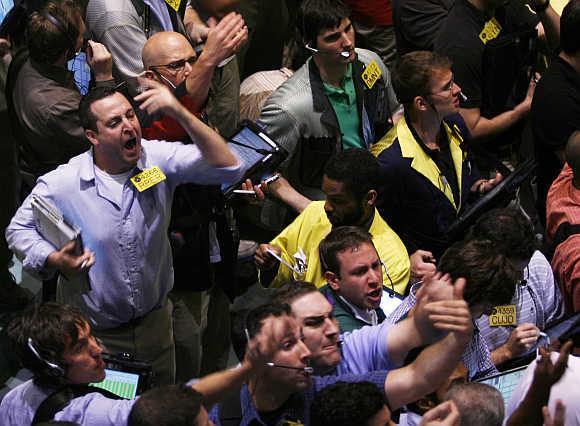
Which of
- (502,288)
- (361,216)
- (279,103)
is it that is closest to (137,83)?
(279,103)

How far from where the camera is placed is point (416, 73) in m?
5.09

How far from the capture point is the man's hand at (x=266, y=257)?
15.4 ft

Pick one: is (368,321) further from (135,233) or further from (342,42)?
(342,42)

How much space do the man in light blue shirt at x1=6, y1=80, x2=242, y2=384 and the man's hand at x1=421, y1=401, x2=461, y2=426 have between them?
142 cm

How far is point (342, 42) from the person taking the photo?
5.23 metres

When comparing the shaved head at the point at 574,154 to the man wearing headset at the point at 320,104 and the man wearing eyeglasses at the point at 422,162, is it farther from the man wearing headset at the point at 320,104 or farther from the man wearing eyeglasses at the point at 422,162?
the man wearing headset at the point at 320,104

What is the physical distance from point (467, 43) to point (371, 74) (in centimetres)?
57

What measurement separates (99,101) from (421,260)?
1.51 meters

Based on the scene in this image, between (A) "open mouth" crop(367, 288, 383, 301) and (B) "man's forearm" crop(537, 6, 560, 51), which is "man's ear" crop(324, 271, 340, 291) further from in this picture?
(B) "man's forearm" crop(537, 6, 560, 51)

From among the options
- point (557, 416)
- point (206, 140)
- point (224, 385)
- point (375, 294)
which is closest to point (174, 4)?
point (206, 140)

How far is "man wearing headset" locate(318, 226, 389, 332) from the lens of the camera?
14.0 feet

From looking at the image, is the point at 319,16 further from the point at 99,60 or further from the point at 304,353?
the point at 304,353

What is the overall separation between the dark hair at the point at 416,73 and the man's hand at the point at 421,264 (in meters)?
0.75

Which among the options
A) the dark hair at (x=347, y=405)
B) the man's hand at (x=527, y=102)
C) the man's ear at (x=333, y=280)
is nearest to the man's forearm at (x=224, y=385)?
the dark hair at (x=347, y=405)
